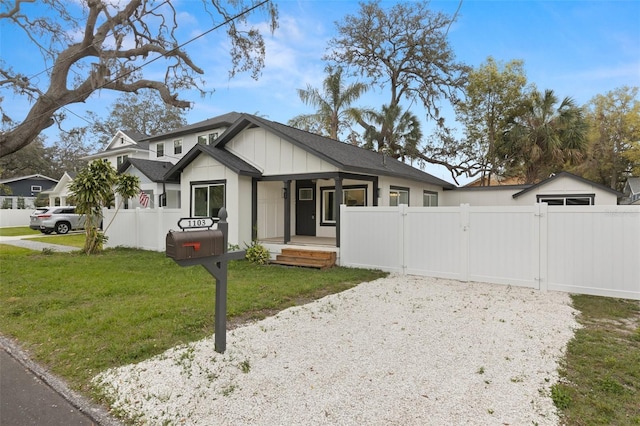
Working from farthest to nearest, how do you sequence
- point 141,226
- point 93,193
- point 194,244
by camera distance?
point 141,226, point 93,193, point 194,244

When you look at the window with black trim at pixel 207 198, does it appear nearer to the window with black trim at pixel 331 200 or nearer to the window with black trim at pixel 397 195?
the window with black trim at pixel 331 200

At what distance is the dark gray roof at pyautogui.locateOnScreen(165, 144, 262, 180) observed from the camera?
10.4 meters

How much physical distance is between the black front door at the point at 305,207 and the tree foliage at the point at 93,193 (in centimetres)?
642

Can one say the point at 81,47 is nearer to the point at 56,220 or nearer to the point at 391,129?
the point at 56,220

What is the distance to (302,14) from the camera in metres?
9.29

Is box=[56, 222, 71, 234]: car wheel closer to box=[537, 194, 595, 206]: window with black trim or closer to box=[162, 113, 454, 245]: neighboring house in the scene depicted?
box=[162, 113, 454, 245]: neighboring house

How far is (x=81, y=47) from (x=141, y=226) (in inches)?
270

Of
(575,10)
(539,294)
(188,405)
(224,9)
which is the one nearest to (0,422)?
(188,405)

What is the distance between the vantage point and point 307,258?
9.38m

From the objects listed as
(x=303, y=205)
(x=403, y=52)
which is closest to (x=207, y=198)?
(x=303, y=205)

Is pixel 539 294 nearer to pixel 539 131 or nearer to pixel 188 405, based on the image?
pixel 188 405

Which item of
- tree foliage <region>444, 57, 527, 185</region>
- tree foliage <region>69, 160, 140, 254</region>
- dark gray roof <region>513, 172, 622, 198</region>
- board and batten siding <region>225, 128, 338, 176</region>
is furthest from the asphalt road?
tree foliage <region>444, 57, 527, 185</region>

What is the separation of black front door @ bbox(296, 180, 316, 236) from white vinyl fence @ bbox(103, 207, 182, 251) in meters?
4.20

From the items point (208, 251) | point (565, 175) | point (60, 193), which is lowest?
point (208, 251)
